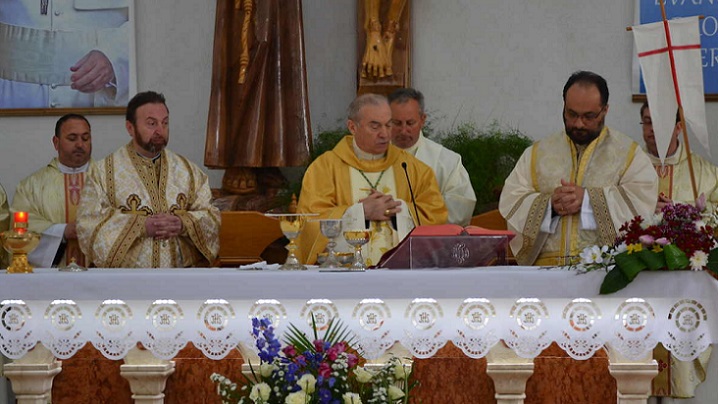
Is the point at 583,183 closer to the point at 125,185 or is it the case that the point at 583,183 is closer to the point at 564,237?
the point at 564,237

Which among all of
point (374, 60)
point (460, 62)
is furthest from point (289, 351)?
point (460, 62)

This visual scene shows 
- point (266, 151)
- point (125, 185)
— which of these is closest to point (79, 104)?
point (266, 151)

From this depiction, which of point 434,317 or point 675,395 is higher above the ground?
point 434,317

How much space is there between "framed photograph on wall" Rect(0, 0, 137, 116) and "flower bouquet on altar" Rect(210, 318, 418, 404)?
16.2ft

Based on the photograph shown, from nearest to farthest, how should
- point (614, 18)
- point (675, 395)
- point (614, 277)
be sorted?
point (614, 277) < point (675, 395) < point (614, 18)

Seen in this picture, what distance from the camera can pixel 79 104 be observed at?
9.39 m

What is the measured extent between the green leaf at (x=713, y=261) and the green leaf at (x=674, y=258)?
0.09 metres

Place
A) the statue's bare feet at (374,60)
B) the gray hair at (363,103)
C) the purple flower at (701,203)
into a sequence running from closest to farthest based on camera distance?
the purple flower at (701,203)
the gray hair at (363,103)
the statue's bare feet at (374,60)

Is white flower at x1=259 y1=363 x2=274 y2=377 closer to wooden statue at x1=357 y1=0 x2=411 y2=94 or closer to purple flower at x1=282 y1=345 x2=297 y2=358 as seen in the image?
purple flower at x1=282 y1=345 x2=297 y2=358

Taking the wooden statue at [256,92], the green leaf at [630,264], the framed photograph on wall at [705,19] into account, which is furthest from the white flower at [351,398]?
the framed photograph on wall at [705,19]

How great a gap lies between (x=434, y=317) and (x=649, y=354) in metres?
0.92

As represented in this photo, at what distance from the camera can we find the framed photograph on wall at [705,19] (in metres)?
9.00

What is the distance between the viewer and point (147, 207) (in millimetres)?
6852

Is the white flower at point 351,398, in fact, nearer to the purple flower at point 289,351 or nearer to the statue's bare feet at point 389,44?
the purple flower at point 289,351
